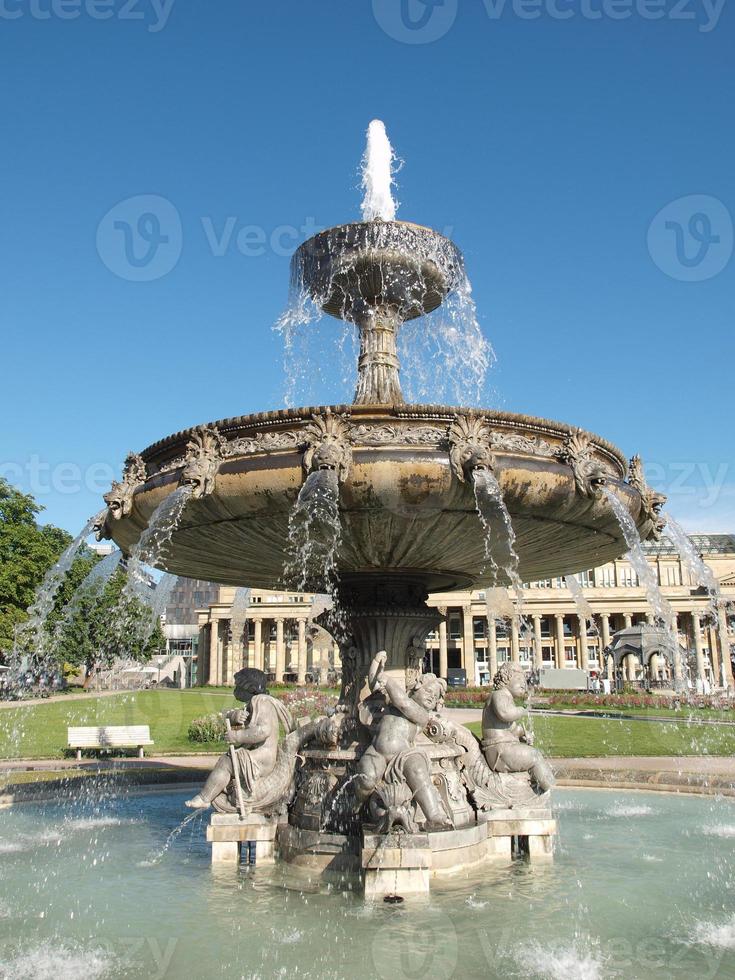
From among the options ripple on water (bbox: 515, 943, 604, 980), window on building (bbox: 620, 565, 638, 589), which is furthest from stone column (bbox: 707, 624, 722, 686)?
ripple on water (bbox: 515, 943, 604, 980)

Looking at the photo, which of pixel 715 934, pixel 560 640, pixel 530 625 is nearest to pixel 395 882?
pixel 715 934

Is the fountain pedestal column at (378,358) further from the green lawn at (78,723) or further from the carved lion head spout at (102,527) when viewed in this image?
the green lawn at (78,723)

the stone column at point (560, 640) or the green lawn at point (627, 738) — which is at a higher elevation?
the stone column at point (560, 640)

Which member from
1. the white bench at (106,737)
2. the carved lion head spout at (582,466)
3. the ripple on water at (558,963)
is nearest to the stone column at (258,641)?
the white bench at (106,737)

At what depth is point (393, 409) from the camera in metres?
6.09

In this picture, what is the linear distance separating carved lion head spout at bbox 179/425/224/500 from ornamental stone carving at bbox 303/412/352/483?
77 cm

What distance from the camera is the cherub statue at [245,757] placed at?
723 centimetres

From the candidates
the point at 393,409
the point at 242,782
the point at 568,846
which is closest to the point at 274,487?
the point at 393,409

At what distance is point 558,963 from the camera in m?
4.64

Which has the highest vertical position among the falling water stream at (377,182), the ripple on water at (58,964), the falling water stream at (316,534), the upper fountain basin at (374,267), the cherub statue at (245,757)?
the falling water stream at (377,182)

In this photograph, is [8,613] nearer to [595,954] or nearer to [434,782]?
[434,782]

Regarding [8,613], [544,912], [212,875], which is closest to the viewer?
[544,912]

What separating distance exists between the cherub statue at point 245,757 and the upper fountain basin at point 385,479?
57.8 inches

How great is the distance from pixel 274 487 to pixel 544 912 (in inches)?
141
